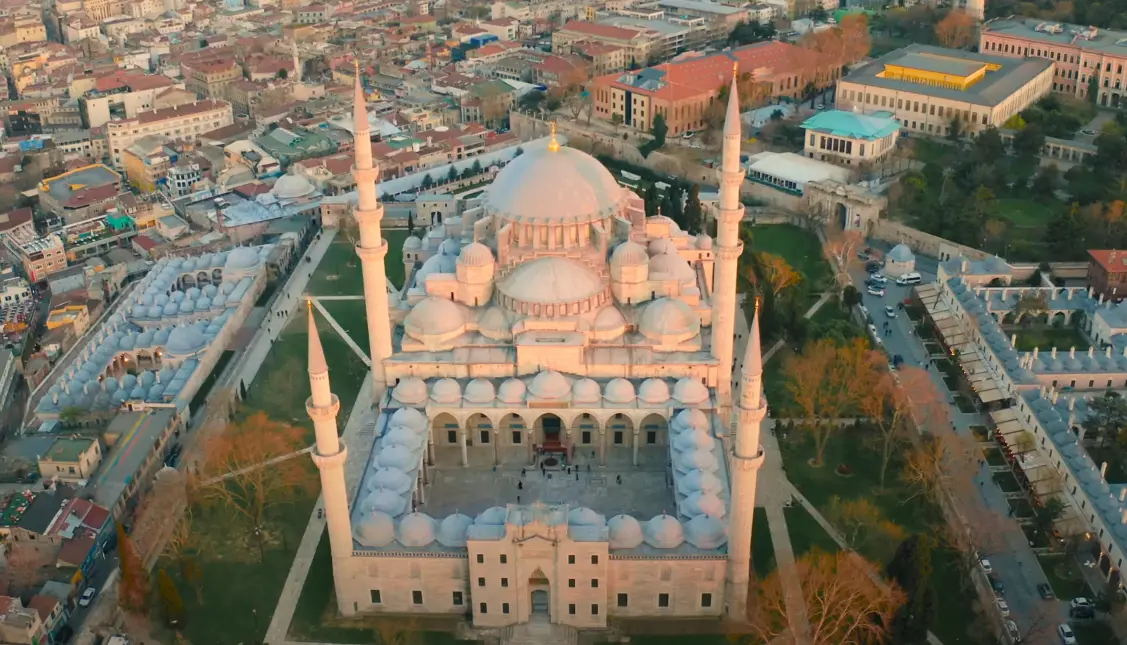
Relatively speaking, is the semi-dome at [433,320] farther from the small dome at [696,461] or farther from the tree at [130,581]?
the tree at [130,581]

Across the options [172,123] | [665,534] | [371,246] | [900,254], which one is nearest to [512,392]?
[371,246]

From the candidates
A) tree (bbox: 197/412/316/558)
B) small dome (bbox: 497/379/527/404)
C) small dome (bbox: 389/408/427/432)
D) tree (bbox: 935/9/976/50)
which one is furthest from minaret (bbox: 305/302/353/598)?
tree (bbox: 935/9/976/50)

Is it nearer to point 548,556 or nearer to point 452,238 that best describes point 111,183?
point 452,238

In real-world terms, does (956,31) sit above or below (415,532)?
above

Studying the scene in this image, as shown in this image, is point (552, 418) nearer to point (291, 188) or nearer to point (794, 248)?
point (794, 248)

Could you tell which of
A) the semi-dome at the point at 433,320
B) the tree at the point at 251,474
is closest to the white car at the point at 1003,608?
the semi-dome at the point at 433,320

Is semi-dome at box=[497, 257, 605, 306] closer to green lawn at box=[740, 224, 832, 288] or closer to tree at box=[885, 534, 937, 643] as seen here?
green lawn at box=[740, 224, 832, 288]

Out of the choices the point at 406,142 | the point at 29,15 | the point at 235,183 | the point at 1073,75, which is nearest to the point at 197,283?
the point at 235,183
